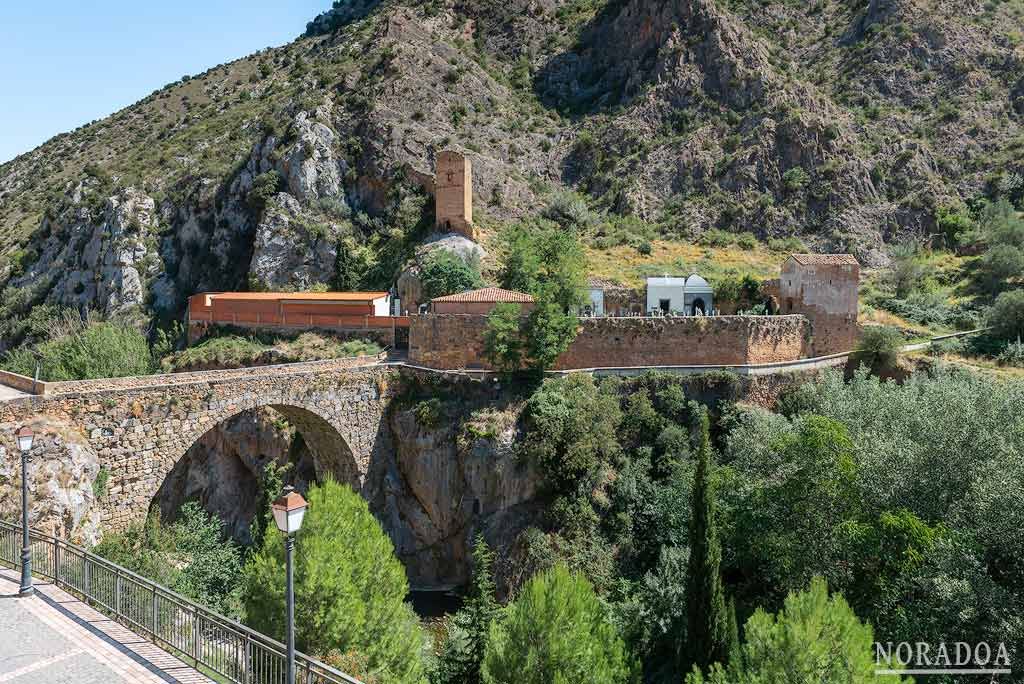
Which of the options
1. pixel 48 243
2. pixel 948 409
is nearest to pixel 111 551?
pixel 948 409

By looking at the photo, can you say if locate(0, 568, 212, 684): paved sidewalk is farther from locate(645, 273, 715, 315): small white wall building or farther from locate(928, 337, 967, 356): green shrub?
locate(928, 337, 967, 356): green shrub

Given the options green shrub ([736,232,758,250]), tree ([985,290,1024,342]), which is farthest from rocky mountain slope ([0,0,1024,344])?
tree ([985,290,1024,342])

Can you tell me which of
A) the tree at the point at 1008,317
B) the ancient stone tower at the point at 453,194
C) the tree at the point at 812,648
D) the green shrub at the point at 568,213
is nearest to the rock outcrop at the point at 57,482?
the tree at the point at 812,648

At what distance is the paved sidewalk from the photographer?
9.47 metres

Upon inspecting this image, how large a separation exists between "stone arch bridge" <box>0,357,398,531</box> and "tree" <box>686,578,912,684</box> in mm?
14388

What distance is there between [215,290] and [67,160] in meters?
41.2

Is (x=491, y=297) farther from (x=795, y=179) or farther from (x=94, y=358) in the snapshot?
(x=795, y=179)

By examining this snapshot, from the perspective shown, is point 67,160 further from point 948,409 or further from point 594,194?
point 948,409

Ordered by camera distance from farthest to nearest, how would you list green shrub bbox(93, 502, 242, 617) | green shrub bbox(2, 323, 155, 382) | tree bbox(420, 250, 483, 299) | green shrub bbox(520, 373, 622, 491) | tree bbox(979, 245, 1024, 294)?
tree bbox(979, 245, 1024, 294)
tree bbox(420, 250, 483, 299)
green shrub bbox(2, 323, 155, 382)
green shrub bbox(520, 373, 622, 491)
green shrub bbox(93, 502, 242, 617)

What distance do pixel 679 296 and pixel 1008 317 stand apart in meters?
13.3

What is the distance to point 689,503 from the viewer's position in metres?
23.4

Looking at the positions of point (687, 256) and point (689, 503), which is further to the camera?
point (687, 256)

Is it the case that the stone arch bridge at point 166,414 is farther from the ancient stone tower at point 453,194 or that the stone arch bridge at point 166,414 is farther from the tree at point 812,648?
the ancient stone tower at point 453,194

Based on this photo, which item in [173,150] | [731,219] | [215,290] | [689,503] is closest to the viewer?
[689,503]
